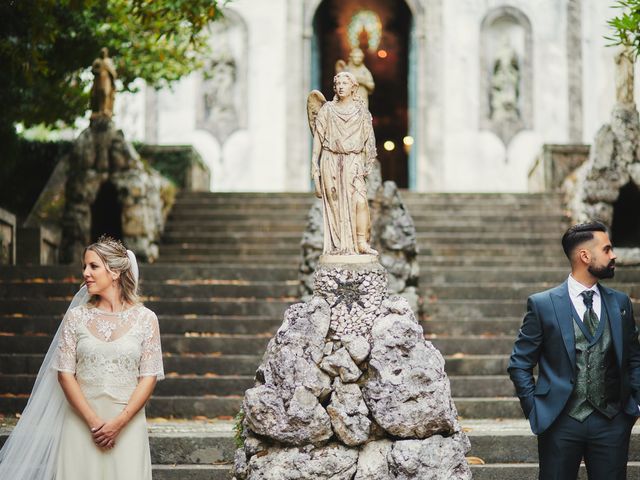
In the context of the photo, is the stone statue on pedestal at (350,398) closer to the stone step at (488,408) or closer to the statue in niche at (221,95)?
the stone step at (488,408)

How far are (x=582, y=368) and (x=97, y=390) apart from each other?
245 cm

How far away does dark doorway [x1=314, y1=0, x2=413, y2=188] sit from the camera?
24.1 m

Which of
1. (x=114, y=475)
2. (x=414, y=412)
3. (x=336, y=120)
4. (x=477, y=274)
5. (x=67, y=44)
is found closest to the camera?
(x=114, y=475)

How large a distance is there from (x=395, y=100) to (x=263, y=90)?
785 centimetres

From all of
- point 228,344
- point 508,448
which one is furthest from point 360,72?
point 508,448

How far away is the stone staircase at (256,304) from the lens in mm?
7066

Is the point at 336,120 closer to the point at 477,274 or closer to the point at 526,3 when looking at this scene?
the point at 477,274

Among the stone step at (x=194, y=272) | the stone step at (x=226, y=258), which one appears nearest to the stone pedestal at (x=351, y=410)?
the stone step at (x=194, y=272)

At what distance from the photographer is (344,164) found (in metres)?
6.43

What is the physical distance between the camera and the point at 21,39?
1191cm

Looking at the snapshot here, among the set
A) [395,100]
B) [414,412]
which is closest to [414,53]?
[395,100]

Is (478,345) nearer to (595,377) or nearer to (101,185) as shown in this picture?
(595,377)

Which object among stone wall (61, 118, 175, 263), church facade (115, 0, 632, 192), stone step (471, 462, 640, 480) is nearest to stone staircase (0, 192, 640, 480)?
stone step (471, 462, 640, 480)

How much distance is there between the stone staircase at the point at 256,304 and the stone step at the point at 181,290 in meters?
0.01
